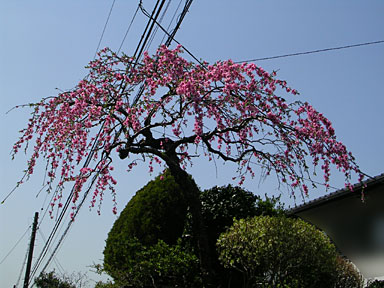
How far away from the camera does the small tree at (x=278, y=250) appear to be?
6.75m

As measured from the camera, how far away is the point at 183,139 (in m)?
7.88

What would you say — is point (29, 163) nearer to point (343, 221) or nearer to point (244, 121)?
point (244, 121)

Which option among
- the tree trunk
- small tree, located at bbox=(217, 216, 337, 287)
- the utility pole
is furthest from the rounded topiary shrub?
the utility pole

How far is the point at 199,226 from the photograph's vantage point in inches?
286

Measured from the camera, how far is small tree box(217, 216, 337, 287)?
22.1 feet

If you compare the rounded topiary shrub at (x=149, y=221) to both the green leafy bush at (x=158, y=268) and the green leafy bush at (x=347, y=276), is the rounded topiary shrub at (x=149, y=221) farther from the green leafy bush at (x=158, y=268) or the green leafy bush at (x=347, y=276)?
the green leafy bush at (x=347, y=276)

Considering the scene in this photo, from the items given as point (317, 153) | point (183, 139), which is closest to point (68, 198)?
point (183, 139)

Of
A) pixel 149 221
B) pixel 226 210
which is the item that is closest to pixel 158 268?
pixel 149 221

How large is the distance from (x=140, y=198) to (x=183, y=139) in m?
1.94

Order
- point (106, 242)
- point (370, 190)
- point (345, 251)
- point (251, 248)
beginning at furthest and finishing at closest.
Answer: point (345, 251) < point (106, 242) < point (370, 190) < point (251, 248)

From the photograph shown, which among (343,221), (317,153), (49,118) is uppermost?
(49,118)

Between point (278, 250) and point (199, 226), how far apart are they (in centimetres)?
148

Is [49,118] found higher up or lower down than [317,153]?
higher up

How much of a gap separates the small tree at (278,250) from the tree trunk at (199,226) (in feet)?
1.21
